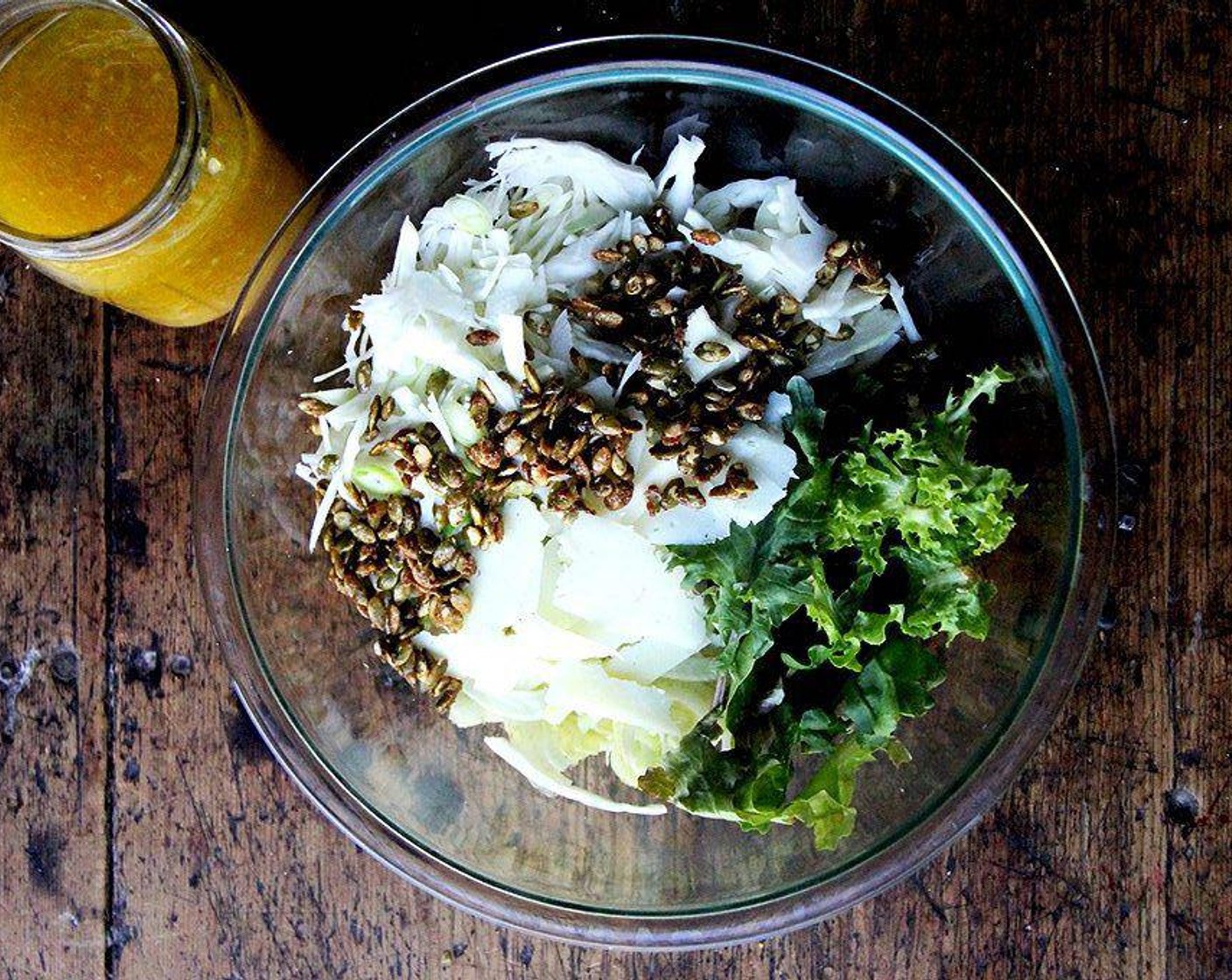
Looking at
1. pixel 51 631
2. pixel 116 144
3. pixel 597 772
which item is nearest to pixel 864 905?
pixel 597 772

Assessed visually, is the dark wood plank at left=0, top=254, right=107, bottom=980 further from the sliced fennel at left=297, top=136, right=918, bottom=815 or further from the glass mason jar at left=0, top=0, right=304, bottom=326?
the sliced fennel at left=297, top=136, right=918, bottom=815

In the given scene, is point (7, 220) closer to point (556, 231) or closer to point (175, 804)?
point (556, 231)

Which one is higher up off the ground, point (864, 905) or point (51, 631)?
point (51, 631)

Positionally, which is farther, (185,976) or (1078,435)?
(185,976)

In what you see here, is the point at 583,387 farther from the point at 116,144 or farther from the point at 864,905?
the point at 864,905

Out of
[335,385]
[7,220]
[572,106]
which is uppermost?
[572,106]

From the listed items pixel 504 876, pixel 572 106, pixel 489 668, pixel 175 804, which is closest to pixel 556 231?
pixel 572 106
